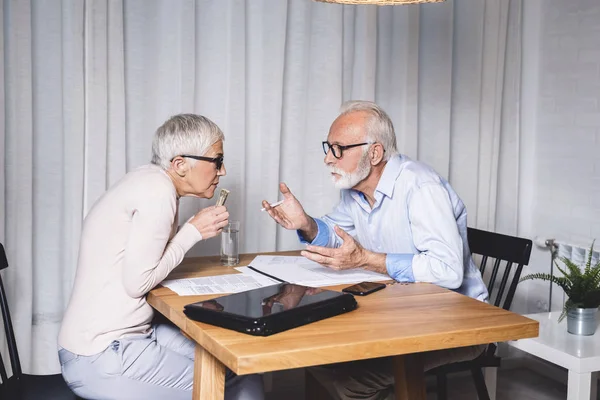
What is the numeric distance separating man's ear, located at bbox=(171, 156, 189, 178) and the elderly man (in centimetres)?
28

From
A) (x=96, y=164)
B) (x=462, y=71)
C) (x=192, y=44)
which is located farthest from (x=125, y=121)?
(x=462, y=71)

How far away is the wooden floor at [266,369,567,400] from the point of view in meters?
3.25

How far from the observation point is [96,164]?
2.68 metres

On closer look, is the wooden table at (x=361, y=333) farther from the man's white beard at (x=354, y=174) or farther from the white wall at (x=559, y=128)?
the white wall at (x=559, y=128)

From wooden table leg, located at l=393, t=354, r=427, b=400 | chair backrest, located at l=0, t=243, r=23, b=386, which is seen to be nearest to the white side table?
wooden table leg, located at l=393, t=354, r=427, b=400

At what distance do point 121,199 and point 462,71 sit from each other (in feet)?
6.48

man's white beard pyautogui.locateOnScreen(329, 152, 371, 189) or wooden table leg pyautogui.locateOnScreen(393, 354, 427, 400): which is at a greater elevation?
man's white beard pyautogui.locateOnScreen(329, 152, 371, 189)

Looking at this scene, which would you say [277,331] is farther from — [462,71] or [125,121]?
[462,71]

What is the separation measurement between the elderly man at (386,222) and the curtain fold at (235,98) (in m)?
0.61

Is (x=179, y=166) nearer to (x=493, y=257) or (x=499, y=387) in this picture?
(x=493, y=257)

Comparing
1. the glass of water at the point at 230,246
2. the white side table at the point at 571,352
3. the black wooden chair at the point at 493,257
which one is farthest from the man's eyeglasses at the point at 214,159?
the white side table at the point at 571,352

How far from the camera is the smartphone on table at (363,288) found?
192cm

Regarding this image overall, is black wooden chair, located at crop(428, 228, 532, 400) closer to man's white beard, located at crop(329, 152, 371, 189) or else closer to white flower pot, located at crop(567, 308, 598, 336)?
white flower pot, located at crop(567, 308, 598, 336)

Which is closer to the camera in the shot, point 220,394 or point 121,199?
point 220,394
